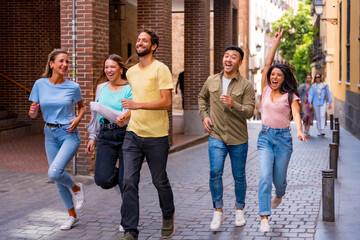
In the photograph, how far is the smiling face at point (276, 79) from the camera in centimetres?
633

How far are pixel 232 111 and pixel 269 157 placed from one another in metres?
0.61

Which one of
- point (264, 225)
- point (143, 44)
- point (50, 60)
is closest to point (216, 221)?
point (264, 225)

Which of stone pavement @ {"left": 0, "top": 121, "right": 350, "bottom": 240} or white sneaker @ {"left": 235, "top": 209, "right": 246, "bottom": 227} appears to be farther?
white sneaker @ {"left": 235, "top": 209, "right": 246, "bottom": 227}

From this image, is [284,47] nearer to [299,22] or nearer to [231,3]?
[299,22]

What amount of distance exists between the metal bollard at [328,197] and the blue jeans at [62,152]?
2.63 metres

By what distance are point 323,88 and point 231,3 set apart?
16.8 ft

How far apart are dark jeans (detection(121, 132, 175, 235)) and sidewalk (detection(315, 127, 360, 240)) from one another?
1634 mm

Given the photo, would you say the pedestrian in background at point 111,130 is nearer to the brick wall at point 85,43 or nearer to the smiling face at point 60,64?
the smiling face at point 60,64

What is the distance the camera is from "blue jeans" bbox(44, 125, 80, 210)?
616 cm

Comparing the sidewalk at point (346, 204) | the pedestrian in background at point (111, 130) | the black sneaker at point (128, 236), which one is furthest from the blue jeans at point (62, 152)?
the sidewalk at point (346, 204)

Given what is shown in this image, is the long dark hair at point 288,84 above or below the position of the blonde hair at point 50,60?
below

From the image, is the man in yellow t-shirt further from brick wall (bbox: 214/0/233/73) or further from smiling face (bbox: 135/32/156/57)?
brick wall (bbox: 214/0/233/73)

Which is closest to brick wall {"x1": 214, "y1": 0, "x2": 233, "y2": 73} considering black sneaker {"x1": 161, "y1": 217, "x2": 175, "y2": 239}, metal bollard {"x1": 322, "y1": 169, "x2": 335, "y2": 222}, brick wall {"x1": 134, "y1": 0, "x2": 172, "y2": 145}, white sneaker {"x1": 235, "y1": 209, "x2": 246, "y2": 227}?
brick wall {"x1": 134, "y1": 0, "x2": 172, "y2": 145}

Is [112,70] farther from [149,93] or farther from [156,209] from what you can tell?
[156,209]
